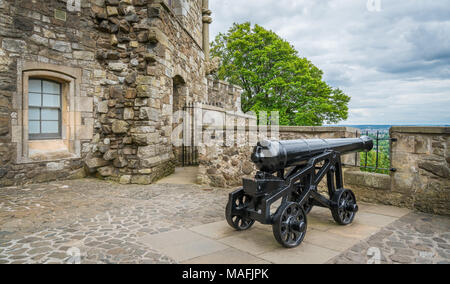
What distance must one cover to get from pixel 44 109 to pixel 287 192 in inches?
248

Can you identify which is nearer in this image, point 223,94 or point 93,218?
point 93,218

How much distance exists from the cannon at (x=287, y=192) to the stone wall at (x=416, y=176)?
1.40 m

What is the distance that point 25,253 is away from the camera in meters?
3.09

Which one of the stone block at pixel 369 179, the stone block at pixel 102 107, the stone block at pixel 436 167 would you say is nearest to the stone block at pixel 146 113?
the stone block at pixel 102 107

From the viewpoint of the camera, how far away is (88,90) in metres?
7.57

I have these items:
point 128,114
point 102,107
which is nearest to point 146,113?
point 128,114

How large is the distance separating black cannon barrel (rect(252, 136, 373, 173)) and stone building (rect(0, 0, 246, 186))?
4.45 metres

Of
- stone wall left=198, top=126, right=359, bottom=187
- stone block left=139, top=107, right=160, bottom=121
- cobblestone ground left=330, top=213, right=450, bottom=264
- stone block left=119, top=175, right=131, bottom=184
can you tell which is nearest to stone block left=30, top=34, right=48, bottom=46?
stone block left=139, top=107, right=160, bottom=121

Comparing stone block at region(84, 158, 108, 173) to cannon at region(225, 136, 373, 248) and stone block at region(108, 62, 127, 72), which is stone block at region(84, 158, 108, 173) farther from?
cannon at region(225, 136, 373, 248)

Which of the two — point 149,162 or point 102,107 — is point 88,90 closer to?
point 102,107

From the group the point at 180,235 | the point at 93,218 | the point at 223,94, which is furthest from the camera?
the point at 223,94

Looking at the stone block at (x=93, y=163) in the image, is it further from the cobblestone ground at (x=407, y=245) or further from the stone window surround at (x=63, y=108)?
the cobblestone ground at (x=407, y=245)
